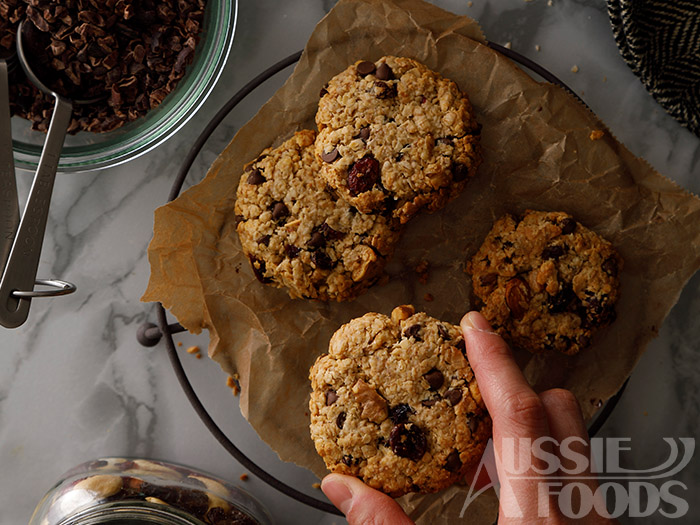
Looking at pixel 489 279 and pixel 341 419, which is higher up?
pixel 489 279

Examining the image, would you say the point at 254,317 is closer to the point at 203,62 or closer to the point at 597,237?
the point at 203,62

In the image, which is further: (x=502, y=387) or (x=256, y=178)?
(x=256, y=178)

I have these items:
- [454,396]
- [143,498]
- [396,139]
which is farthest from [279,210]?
[143,498]

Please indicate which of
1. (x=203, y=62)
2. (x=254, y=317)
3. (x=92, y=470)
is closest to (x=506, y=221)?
(x=254, y=317)

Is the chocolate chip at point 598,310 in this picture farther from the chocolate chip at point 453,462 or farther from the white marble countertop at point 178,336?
the chocolate chip at point 453,462

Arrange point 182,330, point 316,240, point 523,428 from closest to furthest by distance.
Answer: point 523,428 → point 316,240 → point 182,330

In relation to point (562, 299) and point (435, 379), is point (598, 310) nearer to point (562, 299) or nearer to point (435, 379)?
point (562, 299)

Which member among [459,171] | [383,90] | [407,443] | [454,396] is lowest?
[407,443]
